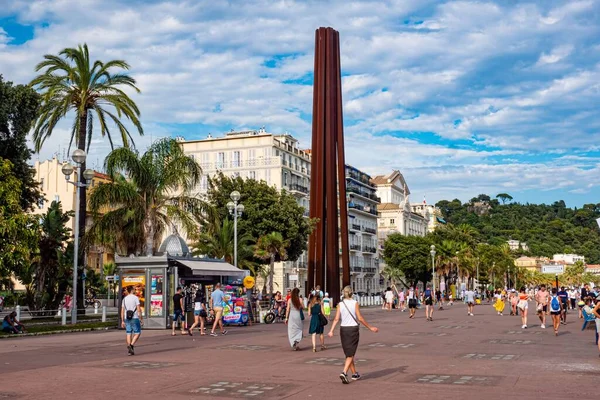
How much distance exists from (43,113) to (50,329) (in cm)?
1095

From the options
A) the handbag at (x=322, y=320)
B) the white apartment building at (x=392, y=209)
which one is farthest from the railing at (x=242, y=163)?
the handbag at (x=322, y=320)

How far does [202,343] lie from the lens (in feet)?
69.4

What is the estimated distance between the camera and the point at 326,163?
2293 inches

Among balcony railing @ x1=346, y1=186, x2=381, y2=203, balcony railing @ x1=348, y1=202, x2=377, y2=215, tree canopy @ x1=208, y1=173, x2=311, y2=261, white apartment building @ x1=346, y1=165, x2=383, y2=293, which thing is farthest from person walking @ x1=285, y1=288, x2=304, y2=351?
balcony railing @ x1=348, y1=202, x2=377, y2=215

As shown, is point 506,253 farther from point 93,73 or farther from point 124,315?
point 124,315

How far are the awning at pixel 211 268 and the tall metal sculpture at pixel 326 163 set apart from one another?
25812 millimetres

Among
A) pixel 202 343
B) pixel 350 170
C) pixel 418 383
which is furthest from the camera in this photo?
pixel 350 170

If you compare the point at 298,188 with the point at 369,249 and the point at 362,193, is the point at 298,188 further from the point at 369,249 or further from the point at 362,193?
the point at 369,249

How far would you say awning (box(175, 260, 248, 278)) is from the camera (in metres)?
27.7

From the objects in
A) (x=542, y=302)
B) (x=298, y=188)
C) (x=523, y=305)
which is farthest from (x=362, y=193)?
(x=542, y=302)

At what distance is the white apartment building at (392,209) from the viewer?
120 m

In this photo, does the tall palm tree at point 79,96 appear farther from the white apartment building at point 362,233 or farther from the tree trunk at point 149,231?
the white apartment building at point 362,233

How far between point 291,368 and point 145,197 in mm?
21040

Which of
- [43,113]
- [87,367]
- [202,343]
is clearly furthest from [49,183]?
[87,367]
